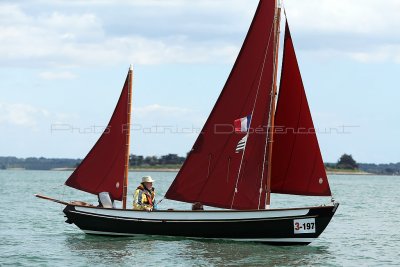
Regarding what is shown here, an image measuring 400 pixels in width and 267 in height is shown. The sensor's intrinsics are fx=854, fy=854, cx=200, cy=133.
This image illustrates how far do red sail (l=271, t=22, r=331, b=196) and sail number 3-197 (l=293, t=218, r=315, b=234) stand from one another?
2.78ft

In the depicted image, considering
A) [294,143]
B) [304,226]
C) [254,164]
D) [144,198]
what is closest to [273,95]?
[294,143]

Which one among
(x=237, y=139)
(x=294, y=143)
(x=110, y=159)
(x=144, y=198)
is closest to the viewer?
(x=294, y=143)

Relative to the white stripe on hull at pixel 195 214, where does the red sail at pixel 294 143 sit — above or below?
above

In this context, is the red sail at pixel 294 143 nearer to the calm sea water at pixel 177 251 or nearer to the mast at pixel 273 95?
the mast at pixel 273 95

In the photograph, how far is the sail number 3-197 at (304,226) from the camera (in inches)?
1025

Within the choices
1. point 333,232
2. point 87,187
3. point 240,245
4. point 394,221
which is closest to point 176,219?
point 240,245

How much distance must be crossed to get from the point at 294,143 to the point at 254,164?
58.5 inches

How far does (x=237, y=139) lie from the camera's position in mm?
27312

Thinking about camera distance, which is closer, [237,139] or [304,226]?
[304,226]

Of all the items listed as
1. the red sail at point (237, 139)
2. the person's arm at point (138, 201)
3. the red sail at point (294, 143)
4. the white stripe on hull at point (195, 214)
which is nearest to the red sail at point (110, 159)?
the white stripe on hull at point (195, 214)

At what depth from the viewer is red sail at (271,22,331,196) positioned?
26.2 m

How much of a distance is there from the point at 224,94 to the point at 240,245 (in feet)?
15.9

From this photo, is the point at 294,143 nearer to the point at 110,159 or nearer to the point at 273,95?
the point at 273,95

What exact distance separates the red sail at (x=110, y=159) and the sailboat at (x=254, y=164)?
127cm
